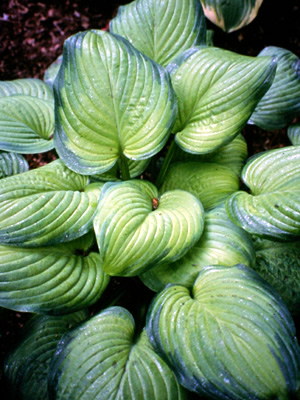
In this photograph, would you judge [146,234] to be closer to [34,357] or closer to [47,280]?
[47,280]

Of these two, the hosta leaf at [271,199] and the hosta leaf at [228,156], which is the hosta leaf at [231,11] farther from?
the hosta leaf at [271,199]

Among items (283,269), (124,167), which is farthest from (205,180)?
(283,269)

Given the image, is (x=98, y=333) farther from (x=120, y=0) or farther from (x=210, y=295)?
(x=120, y=0)

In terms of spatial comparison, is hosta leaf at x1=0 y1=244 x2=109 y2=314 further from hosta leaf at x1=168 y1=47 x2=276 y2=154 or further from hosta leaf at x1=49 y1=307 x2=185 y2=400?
hosta leaf at x1=168 y1=47 x2=276 y2=154

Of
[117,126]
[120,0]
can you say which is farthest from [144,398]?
[120,0]

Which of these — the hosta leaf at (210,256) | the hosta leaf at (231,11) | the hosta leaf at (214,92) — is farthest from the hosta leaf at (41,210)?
the hosta leaf at (231,11)

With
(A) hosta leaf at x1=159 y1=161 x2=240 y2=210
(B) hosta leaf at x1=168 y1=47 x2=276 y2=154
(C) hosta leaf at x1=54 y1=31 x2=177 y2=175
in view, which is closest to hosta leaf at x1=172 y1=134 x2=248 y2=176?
(A) hosta leaf at x1=159 y1=161 x2=240 y2=210
